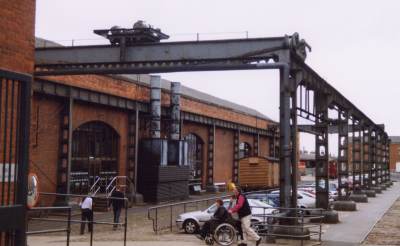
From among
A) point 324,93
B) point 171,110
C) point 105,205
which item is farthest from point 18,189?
point 171,110

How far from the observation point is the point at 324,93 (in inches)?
993

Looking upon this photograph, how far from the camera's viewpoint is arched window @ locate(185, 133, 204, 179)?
46.2 m

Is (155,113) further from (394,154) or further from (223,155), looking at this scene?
(394,154)

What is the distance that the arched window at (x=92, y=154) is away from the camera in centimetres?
3173

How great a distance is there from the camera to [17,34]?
28.8 ft

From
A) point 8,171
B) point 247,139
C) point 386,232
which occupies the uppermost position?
point 247,139

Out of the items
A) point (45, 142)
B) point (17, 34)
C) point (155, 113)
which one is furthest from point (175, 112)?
point (17, 34)

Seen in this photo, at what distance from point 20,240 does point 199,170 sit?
41069 mm

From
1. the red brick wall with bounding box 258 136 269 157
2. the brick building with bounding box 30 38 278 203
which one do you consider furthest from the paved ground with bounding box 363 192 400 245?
the red brick wall with bounding box 258 136 269 157

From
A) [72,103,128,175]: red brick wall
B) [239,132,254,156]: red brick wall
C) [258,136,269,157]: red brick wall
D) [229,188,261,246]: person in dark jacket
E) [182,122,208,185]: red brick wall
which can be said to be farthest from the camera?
[258,136,269,157]: red brick wall

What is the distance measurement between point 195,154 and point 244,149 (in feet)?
40.1

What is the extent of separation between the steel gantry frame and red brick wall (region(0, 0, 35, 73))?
10.5m

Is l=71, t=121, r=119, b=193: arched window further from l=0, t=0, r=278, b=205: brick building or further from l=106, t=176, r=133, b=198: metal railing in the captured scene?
l=106, t=176, r=133, b=198: metal railing

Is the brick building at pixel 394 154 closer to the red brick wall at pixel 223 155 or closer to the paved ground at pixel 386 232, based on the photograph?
the red brick wall at pixel 223 155
